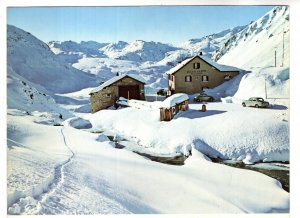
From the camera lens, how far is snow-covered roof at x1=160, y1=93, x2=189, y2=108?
33.6 feet

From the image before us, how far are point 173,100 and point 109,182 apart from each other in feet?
9.63

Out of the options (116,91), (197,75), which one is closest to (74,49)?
(116,91)

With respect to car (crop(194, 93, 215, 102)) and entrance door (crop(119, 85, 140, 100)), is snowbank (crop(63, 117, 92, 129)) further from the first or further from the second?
car (crop(194, 93, 215, 102))

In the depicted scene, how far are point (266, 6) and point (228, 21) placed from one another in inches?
37.6

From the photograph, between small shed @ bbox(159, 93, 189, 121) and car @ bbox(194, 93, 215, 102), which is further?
car @ bbox(194, 93, 215, 102)

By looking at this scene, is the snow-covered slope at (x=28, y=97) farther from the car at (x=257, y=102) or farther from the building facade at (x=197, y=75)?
the car at (x=257, y=102)

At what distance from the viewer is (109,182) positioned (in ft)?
27.8

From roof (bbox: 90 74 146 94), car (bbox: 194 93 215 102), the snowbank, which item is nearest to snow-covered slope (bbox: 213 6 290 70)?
car (bbox: 194 93 215 102)

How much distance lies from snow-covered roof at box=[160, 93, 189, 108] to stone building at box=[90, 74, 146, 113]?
2.19 ft

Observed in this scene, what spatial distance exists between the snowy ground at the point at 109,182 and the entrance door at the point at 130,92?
1.60 meters

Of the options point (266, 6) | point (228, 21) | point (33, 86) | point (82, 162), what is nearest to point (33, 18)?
point (33, 86)
